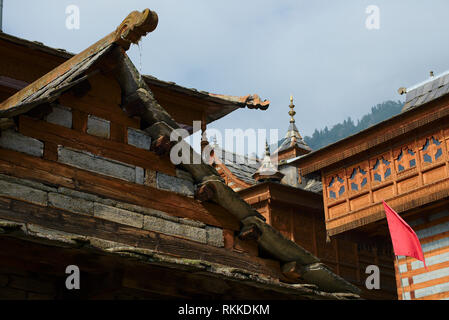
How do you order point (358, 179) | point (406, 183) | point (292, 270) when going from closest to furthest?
point (292, 270) < point (406, 183) < point (358, 179)

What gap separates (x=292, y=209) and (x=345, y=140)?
2.88 meters

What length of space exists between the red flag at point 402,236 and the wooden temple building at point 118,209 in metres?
8.14

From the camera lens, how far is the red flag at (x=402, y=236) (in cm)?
1727

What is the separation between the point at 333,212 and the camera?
20.6m

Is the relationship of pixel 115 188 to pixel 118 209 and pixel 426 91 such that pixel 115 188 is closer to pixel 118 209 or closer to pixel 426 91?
pixel 118 209

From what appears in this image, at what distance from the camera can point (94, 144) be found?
28.3 feet

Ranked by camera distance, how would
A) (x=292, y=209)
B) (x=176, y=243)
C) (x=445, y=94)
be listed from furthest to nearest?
(x=292, y=209) → (x=445, y=94) → (x=176, y=243)

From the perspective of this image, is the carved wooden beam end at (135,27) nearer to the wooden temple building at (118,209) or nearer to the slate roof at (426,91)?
the wooden temple building at (118,209)

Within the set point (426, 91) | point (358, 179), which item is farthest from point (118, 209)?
point (426, 91)

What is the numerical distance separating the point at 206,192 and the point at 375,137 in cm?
1148

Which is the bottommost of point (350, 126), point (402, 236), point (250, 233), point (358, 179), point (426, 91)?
point (250, 233)

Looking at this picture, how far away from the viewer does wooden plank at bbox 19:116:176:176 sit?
815 centimetres
